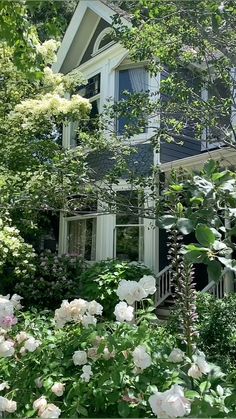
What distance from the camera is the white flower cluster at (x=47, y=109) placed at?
10.6 meters

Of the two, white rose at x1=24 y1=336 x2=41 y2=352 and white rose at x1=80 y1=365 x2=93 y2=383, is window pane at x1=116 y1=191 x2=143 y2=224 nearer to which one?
white rose at x1=24 y1=336 x2=41 y2=352

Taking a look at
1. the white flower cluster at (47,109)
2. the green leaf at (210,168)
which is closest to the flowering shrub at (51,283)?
the white flower cluster at (47,109)

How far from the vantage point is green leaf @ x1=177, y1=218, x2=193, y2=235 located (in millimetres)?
1764

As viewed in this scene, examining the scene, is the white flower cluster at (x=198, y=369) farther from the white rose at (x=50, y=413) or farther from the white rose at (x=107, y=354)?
the white rose at (x=50, y=413)

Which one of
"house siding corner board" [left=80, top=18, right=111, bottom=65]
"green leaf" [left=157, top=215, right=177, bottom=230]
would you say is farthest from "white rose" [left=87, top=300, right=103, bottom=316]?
"house siding corner board" [left=80, top=18, right=111, bottom=65]

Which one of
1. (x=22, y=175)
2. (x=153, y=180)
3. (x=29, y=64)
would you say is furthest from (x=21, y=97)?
(x=29, y=64)

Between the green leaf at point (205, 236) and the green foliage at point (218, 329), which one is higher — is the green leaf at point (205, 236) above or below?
above

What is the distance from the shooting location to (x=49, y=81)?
11.5 m

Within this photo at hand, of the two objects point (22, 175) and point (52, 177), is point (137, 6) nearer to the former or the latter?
point (52, 177)

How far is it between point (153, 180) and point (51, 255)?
522 centimetres

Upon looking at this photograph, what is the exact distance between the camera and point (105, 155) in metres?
10.6

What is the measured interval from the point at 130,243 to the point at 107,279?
2.08 m

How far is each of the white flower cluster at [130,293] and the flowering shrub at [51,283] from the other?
Result: 8045mm

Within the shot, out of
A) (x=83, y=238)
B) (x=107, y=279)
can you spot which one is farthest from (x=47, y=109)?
(x=107, y=279)
